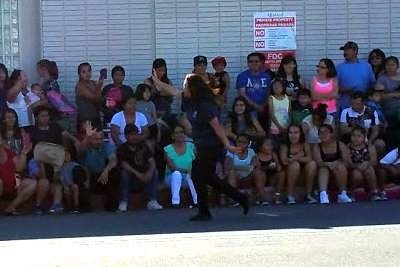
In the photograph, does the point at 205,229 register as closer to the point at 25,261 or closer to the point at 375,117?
the point at 25,261

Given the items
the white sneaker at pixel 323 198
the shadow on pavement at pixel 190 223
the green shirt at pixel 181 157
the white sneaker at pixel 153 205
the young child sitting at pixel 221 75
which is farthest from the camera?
the young child sitting at pixel 221 75

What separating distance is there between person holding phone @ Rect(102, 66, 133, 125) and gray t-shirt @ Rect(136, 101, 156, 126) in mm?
262

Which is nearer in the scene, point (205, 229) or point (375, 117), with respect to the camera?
point (205, 229)

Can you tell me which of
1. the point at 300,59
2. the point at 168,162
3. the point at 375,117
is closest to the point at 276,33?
the point at 300,59

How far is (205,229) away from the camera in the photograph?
10.7 meters

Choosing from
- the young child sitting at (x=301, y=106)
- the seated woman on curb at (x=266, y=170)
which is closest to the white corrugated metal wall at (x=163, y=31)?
the young child sitting at (x=301, y=106)

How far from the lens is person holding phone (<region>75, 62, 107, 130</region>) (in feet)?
46.6

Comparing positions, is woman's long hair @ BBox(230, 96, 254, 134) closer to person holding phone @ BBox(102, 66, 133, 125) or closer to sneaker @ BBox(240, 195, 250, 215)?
person holding phone @ BBox(102, 66, 133, 125)

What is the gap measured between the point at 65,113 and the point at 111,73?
4.20 ft

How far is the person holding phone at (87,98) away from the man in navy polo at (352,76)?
410 centimetres

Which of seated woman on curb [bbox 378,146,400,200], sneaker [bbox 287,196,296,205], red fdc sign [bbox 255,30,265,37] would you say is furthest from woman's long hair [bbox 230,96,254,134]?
seated woman on curb [bbox 378,146,400,200]

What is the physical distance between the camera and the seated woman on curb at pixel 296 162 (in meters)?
13.3

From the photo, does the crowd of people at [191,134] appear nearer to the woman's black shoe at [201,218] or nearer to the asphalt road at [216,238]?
the asphalt road at [216,238]

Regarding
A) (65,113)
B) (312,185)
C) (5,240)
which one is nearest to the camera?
(5,240)
